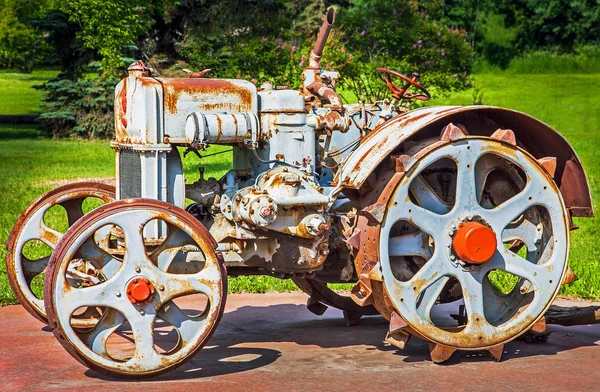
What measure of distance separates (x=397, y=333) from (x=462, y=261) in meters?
0.59

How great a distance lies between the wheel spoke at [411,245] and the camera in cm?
628

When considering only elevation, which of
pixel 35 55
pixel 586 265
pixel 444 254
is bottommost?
pixel 586 265

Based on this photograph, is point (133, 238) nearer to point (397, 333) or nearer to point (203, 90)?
point (203, 90)

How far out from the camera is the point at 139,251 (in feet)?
18.9

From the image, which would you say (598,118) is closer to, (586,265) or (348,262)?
(586,265)

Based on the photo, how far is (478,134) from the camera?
677 centimetres

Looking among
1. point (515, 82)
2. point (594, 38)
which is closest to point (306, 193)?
point (515, 82)

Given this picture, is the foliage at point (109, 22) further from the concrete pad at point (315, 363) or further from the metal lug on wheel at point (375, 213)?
the metal lug on wheel at point (375, 213)

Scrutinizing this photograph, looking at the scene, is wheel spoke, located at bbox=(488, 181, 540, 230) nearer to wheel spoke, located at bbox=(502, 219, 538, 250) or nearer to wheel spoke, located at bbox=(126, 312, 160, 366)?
wheel spoke, located at bbox=(502, 219, 538, 250)

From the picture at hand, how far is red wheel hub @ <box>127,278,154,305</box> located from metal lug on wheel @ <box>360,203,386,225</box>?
1.34 meters

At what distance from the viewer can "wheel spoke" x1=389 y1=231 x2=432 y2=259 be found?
6281 mm

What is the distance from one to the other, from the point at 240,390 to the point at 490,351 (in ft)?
5.40

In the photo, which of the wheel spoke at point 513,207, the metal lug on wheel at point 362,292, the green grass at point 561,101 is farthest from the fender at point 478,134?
the green grass at point 561,101

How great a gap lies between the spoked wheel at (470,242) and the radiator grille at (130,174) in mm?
1519
